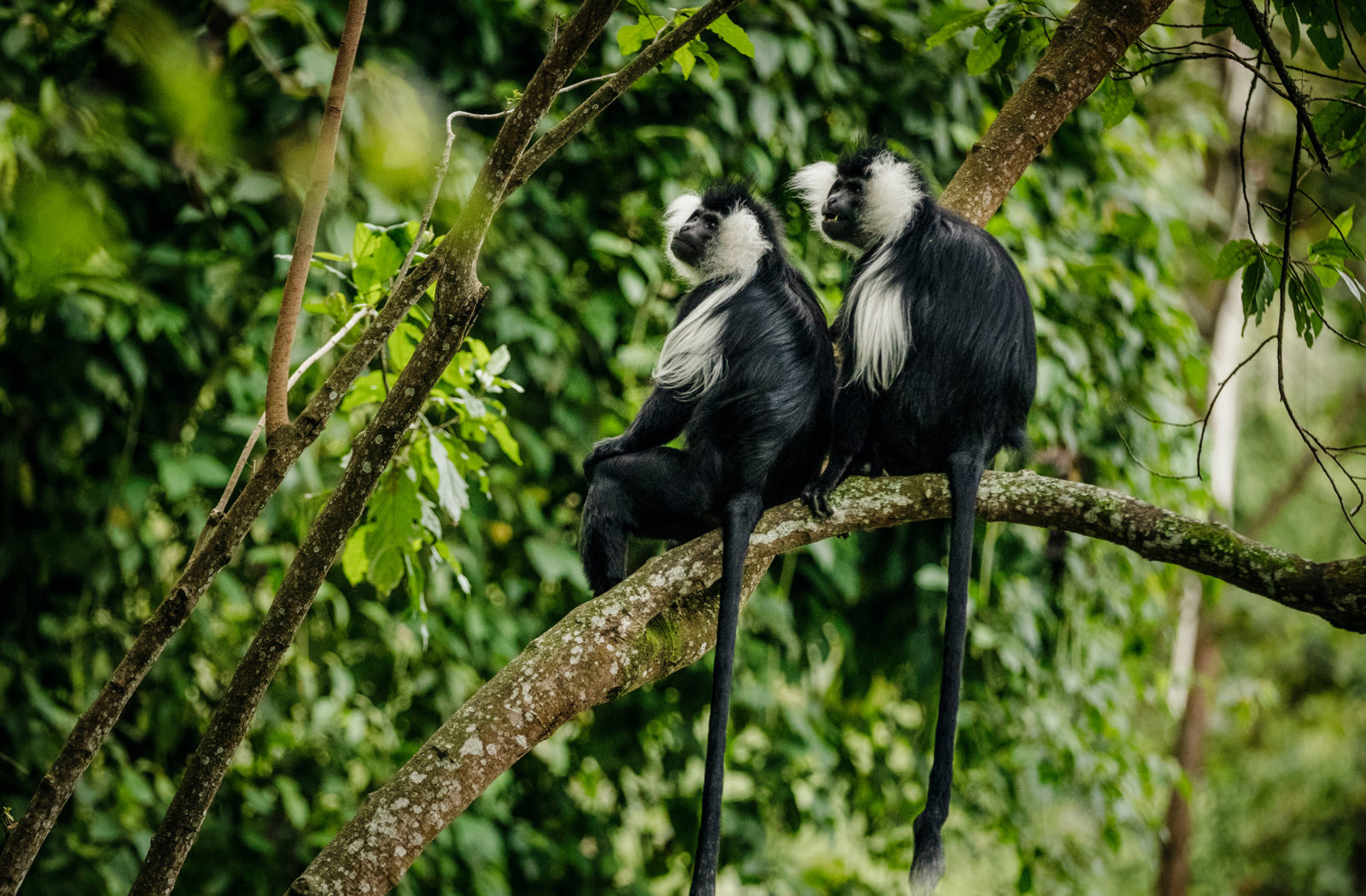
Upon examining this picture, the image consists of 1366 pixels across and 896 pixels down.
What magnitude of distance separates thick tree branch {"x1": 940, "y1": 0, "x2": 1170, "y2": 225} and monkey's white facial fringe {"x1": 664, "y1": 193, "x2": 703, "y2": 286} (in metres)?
0.67

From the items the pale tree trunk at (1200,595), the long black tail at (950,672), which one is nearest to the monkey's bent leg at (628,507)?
the long black tail at (950,672)

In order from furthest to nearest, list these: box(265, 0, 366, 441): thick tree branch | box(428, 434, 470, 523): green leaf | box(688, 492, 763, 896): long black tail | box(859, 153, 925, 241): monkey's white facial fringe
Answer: box(859, 153, 925, 241): monkey's white facial fringe
box(428, 434, 470, 523): green leaf
box(688, 492, 763, 896): long black tail
box(265, 0, 366, 441): thick tree branch

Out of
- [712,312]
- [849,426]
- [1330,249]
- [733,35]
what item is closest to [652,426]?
[712,312]

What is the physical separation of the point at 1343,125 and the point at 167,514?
258cm

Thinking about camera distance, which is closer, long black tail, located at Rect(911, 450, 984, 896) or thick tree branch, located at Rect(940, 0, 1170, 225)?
long black tail, located at Rect(911, 450, 984, 896)

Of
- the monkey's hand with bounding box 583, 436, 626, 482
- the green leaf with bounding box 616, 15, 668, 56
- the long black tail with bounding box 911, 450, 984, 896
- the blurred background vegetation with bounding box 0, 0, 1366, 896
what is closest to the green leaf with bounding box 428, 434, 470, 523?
the blurred background vegetation with bounding box 0, 0, 1366, 896

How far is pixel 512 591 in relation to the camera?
2717 millimetres

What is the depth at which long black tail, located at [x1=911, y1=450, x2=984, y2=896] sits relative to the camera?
1.46 meters

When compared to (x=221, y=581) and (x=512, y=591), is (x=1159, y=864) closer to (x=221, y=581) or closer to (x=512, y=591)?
(x=512, y=591)

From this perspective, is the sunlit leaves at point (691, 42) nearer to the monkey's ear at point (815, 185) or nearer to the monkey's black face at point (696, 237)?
the monkey's black face at point (696, 237)

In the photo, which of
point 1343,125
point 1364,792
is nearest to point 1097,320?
point 1343,125

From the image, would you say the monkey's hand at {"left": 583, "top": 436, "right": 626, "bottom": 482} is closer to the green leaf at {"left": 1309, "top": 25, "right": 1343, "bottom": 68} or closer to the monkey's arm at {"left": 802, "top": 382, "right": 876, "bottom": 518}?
the monkey's arm at {"left": 802, "top": 382, "right": 876, "bottom": 518}

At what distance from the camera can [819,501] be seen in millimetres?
1656

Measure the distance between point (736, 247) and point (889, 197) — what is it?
32 centimetres
